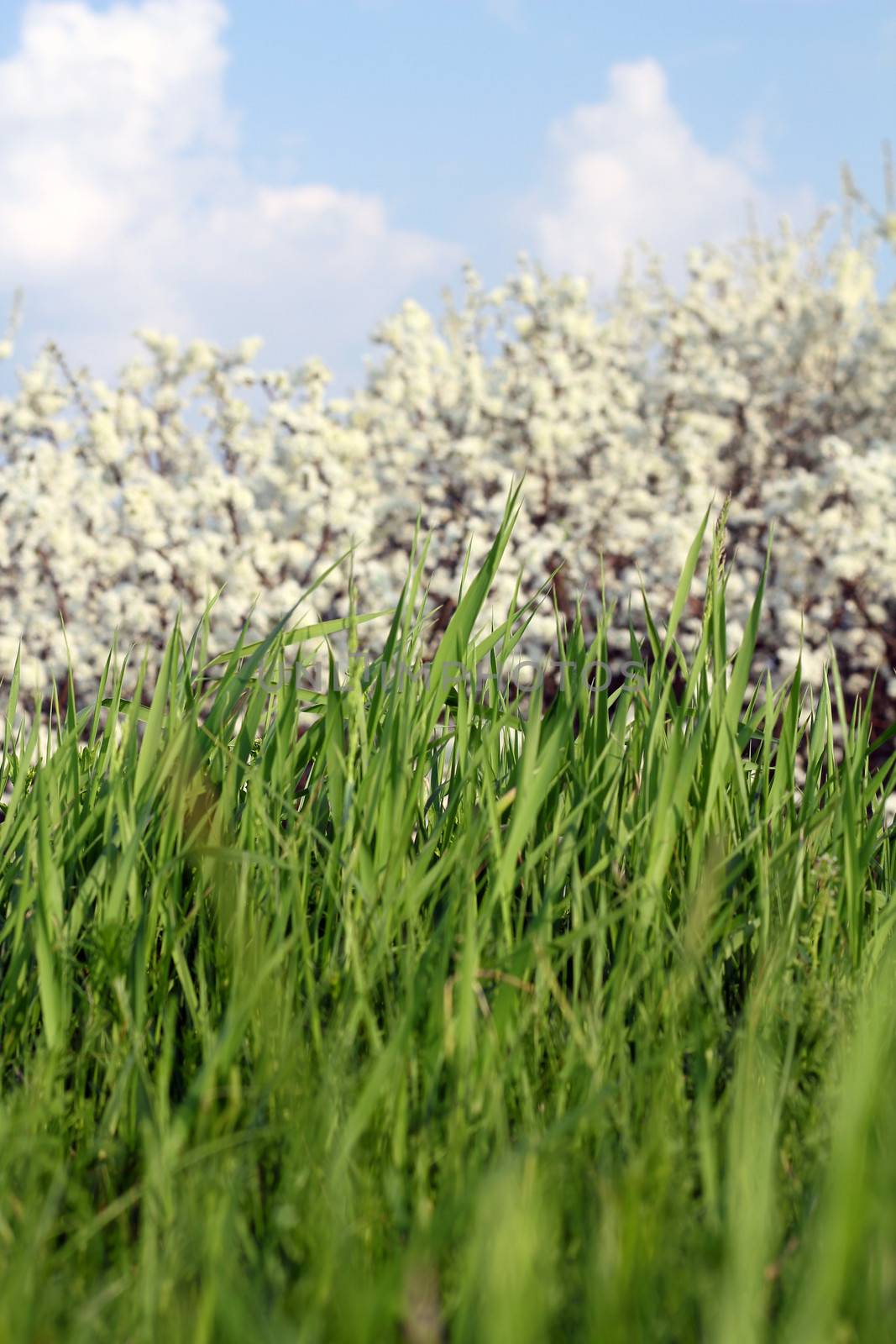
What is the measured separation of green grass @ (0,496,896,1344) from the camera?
33.4 inches

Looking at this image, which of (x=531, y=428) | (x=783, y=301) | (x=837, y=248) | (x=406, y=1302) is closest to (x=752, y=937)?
(x=406, y=1302)

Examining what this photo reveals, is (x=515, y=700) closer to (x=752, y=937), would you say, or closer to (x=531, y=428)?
(x=752, y=937)

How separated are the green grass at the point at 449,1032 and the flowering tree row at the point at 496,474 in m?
5.86

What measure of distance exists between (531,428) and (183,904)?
741 cm

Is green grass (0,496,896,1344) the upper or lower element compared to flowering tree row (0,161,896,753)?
lower

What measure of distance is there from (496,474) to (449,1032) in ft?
25.4

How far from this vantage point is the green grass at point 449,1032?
85cm

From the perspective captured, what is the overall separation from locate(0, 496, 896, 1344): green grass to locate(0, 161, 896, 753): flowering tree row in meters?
5.86

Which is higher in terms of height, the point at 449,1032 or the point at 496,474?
the point at 496,474

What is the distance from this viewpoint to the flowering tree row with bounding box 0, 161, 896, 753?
8.05 m

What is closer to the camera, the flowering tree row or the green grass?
the green grass

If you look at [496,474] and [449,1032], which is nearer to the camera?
[449,1032]

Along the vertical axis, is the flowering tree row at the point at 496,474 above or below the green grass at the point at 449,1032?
above

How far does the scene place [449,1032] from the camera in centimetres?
117
